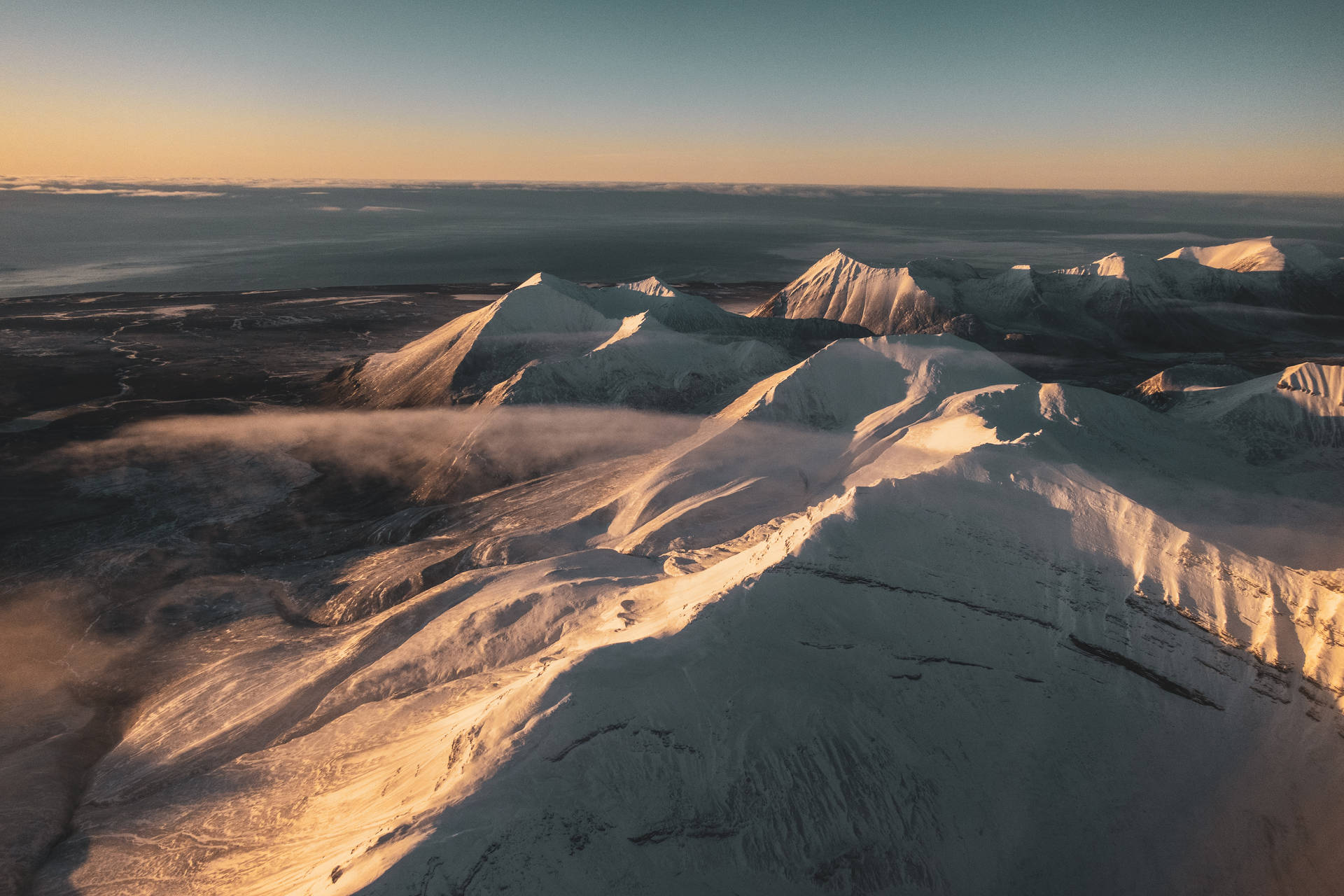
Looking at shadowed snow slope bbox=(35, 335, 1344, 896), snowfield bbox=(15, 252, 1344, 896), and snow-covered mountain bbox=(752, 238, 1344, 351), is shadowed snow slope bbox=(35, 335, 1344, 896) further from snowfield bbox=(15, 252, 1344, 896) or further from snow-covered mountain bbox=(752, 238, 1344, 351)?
snow-covered mountain bbox=(752, 238, 1344, 351)

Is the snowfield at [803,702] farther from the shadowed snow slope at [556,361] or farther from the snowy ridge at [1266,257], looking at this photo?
the snowy ridge at [1266,257]

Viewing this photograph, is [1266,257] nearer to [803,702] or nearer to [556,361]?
[556,361]

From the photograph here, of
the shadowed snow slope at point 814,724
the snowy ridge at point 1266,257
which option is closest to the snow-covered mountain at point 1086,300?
the snowy ridge at point 1266,257

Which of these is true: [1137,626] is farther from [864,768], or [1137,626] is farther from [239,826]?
[239,826]

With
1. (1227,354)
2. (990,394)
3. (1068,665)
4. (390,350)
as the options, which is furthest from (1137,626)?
(1227,354)

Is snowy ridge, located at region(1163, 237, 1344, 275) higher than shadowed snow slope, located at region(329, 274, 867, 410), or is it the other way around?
snowy ridge, located at region(1163, 237, 1344, 275)

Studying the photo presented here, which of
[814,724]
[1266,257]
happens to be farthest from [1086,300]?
[814,724]

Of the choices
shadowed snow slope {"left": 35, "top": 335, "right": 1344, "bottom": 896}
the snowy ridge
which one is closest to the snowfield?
shadowed snow slope {"left": 35, "top": 335, "right": 1344, "bottom": 896}
